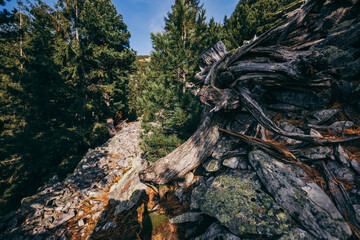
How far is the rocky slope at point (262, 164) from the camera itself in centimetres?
215

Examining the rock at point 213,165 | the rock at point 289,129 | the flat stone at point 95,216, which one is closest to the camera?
the rock at point 289,129

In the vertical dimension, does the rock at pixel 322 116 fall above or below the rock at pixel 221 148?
below

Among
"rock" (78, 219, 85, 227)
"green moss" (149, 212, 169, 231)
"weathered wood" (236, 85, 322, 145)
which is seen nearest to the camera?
"weathered wood" (236, 85, 322, 145)

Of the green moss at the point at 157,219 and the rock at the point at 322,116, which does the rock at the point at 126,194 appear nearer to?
the green moss at the point at 157,219

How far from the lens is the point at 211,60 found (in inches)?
207

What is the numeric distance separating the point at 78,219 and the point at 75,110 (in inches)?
354

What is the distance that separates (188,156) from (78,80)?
12412 mm

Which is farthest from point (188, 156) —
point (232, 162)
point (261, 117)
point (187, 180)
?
point (261, 117)

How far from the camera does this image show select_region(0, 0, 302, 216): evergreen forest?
5285mm

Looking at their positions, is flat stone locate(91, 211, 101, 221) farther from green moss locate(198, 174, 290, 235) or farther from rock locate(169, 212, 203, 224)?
green moss locate(198, 174, 290, 235)

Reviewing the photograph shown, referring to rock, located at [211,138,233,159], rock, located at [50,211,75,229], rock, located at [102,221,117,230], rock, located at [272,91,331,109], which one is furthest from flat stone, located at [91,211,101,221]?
rock, located at [272,91,331,109]

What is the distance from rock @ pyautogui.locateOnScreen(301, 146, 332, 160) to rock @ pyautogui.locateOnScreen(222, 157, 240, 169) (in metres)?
1.43

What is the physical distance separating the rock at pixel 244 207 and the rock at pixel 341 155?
1492 mm

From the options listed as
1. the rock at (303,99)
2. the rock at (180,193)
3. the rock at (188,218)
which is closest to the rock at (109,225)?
the rock at (180,193)
